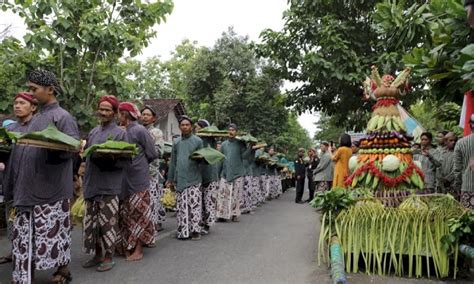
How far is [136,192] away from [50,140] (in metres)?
2.13

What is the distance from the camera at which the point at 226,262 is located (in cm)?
582

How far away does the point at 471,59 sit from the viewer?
2.64m

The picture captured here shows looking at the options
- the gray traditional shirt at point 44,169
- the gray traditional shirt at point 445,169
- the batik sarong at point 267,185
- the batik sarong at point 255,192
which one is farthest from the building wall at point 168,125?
the gray traditional shirt at point 44,169

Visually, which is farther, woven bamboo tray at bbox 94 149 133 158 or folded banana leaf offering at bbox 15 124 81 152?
woven bamboo tray at bbox 94 149 133 158

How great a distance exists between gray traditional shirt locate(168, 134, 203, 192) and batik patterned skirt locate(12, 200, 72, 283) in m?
2.85

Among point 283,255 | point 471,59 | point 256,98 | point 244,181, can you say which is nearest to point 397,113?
point 283,255

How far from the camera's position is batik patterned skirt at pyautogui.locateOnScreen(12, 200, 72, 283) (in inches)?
170

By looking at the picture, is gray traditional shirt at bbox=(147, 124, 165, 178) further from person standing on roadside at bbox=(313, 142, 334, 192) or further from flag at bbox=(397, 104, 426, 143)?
person standing on roadside at bbox=(313, 142, 334, 192)

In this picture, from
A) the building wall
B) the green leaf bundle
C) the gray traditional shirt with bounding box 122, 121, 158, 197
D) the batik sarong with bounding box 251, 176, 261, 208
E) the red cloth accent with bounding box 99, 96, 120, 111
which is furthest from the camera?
the building wall

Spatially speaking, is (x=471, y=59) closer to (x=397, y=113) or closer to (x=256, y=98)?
(x=397, y=113)

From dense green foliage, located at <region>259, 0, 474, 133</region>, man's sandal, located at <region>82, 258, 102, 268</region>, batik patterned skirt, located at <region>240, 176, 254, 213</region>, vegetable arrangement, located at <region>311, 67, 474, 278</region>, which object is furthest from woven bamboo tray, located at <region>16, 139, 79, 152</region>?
batik patterned skirt, located at <region>240, 176, 254, 213</region>

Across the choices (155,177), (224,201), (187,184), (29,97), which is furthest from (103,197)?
(224,201)

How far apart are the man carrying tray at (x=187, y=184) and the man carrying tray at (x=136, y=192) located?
100cm

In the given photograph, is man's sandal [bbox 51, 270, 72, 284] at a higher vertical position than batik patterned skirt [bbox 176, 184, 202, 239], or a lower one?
lower
